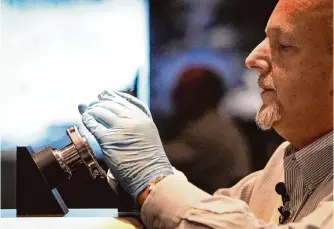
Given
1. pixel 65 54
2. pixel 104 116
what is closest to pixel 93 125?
pixel 104 116

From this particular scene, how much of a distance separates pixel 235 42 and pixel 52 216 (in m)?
0.99

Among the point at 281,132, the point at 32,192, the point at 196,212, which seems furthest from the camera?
Answer: the point at 281,132

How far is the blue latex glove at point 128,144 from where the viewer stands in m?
0.90

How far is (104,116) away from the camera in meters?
0.91

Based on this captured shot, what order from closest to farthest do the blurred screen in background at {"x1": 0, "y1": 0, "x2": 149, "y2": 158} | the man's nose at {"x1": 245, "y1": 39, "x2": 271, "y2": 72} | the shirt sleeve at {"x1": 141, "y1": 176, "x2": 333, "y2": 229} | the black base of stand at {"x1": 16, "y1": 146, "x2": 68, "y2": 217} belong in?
the shirt sleeve at {"x1": 141, "y1": 176, "x2": 333, "y2": 229} < the black base of stand at {"x1": 16, "y1": 146, "x2": 68, "y2": 217} < the man's nose at {"x1": 245, "y1": 39, "x2": 271, "y2": 72} < the blurred screen in background at {"x1": 0, "y1": 0, "x2": 149, "y2": 158}

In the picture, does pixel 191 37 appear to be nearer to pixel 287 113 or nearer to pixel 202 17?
pixel 202 17

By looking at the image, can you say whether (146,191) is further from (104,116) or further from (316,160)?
(316,160)

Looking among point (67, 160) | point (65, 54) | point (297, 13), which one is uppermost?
point (297, 13)

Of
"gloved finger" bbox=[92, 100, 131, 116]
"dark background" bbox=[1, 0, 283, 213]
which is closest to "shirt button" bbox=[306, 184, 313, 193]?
"gloved finger" bbox=[92, 100, 131, 116]

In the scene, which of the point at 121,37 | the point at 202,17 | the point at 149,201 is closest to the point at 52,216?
the point at 149,201

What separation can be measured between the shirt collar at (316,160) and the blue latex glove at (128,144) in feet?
0.83

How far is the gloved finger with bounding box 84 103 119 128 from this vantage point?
2.98 ft

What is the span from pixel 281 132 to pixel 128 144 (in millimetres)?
327

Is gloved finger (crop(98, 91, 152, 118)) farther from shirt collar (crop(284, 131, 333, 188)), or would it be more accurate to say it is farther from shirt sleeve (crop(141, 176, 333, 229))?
shirt collar (crop(284, 131, 333, 188))
